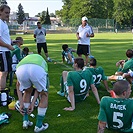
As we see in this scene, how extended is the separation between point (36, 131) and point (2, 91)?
1536mm

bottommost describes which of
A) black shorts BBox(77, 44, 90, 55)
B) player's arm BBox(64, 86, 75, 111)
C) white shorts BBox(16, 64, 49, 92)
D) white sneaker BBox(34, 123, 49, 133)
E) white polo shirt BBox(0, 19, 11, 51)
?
white sneaker BBox(34, 123, 49, 133)

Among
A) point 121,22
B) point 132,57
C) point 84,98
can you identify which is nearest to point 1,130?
point 84,98

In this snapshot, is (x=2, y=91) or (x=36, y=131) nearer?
(x=36, y=131)

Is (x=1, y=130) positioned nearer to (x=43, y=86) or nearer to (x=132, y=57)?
(x=43, y=86)

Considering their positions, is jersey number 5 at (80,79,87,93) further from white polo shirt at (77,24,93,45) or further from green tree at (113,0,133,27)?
green tree at (113,0,133,27)

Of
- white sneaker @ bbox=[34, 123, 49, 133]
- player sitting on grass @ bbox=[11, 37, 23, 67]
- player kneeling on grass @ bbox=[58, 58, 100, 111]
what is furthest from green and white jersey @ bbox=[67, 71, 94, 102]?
player sitting on grass @ bbox=[11, 37, 23, 67]

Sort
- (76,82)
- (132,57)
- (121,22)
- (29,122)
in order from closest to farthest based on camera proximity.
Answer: (29,122) < (76,82) < (132,57) < (121,22)

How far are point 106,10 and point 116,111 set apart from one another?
84812 millimetres

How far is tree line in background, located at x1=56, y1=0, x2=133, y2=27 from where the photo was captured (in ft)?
257

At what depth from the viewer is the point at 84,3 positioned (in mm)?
80688

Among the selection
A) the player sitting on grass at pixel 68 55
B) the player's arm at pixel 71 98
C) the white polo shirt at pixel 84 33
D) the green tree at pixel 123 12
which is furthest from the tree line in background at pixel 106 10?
the player's arm at pixel 71 98

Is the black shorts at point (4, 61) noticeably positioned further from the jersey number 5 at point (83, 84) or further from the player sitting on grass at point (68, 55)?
the player sitting on grass at point (68, 55)

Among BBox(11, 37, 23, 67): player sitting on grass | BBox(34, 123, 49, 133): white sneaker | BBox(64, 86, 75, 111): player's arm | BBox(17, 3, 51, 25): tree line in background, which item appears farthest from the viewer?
BBox(17, 3, 51, 25): tree line in background

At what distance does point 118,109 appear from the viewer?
3547 millimetres
